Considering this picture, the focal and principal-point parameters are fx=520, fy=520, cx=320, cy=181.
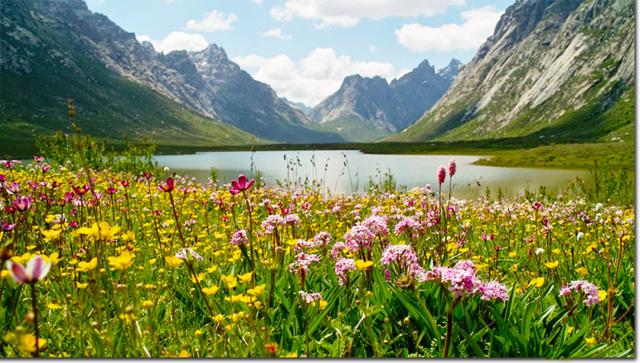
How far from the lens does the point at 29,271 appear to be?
2180 millimetres

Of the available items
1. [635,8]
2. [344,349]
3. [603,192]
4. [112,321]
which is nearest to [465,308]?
[344,349]

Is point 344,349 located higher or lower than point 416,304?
lower

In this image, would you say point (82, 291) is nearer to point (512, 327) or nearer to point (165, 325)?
point (165, 325)

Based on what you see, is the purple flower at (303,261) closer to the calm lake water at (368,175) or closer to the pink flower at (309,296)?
the pink flower at (309,296)

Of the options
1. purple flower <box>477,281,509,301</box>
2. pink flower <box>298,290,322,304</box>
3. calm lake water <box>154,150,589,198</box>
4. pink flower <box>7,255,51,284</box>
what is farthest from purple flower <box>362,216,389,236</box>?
calm lake water <box>154,150,589,198</box>

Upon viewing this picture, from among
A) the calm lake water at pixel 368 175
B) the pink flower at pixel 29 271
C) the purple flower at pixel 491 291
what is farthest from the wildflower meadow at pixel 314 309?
the calm lake water at pixel 368 175

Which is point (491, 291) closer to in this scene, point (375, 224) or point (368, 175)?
point (375, 224)

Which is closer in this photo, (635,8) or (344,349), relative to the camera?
(344,349)

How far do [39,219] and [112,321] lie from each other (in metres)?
3.95

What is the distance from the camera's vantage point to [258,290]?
3.07m

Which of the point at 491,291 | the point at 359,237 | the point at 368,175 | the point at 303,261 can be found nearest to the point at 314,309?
the point at 303,261

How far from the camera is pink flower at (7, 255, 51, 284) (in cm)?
212

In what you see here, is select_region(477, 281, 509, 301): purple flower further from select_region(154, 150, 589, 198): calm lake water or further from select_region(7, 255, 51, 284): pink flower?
select_region(154, 150, 589, 198): calm lake water

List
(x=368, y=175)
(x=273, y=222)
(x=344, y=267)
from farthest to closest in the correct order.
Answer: (x=368, y=175)
(x=273, y=222)
(x=344, y=267)
